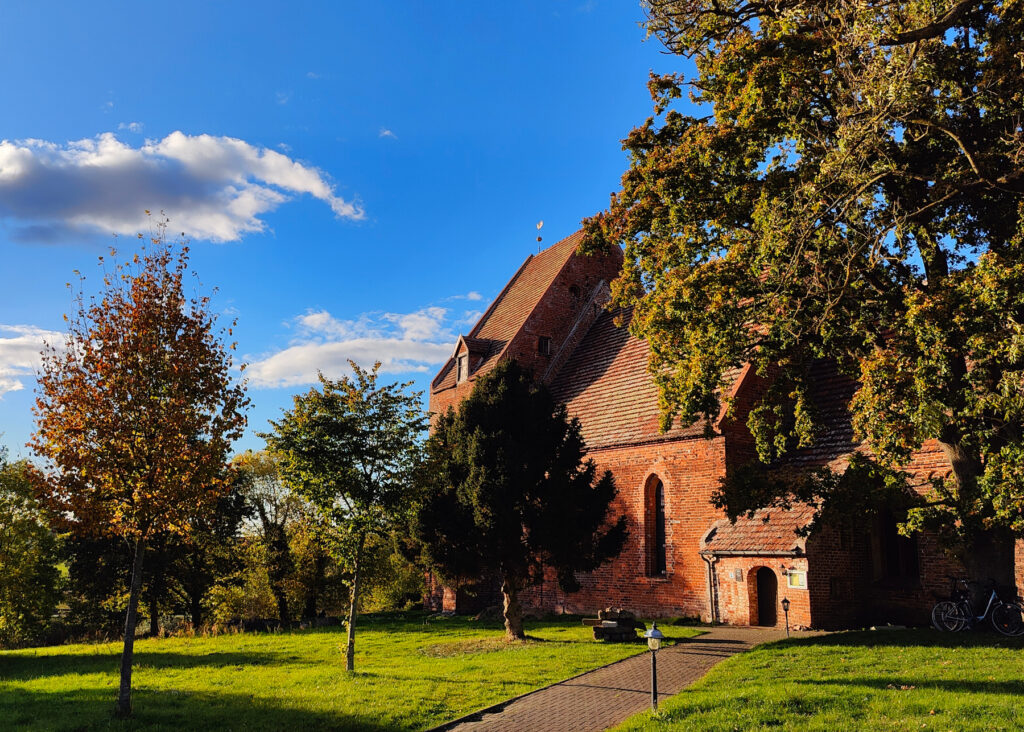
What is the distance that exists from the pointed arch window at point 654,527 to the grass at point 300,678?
3.31 m

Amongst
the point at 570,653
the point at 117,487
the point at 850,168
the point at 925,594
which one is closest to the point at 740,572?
the point at 925,594

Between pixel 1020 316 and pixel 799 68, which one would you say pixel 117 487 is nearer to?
pixel 799 68

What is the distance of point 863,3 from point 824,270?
15.9 ft

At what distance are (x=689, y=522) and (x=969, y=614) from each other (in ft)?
27.6

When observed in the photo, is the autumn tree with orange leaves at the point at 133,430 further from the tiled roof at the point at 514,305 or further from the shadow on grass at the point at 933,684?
the tiled roof at the point at 514,305

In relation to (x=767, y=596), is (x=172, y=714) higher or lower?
lower

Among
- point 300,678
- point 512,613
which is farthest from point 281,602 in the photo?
point 300,678

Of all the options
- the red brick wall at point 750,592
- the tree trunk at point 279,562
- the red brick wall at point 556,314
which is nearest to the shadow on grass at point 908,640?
the red brick wall at point 750,592

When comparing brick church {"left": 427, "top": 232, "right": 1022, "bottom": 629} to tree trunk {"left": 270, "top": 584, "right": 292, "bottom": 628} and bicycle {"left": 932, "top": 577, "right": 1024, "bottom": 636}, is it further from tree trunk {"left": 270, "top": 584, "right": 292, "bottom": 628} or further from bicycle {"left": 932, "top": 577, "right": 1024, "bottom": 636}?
tree trunk {"left": 270, "top": 584, "right": 292, "bottom": 628}

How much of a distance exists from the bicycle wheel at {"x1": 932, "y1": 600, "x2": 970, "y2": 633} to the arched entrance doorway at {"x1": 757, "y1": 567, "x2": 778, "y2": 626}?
414 centimetres

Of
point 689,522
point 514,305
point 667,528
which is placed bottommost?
point 667,528

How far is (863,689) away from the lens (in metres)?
10.7

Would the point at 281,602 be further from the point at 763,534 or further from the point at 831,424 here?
the point at 831,424

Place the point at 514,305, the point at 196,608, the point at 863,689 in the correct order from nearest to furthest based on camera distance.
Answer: the point at 863,689
the point at 196,608
the point at 514,305
